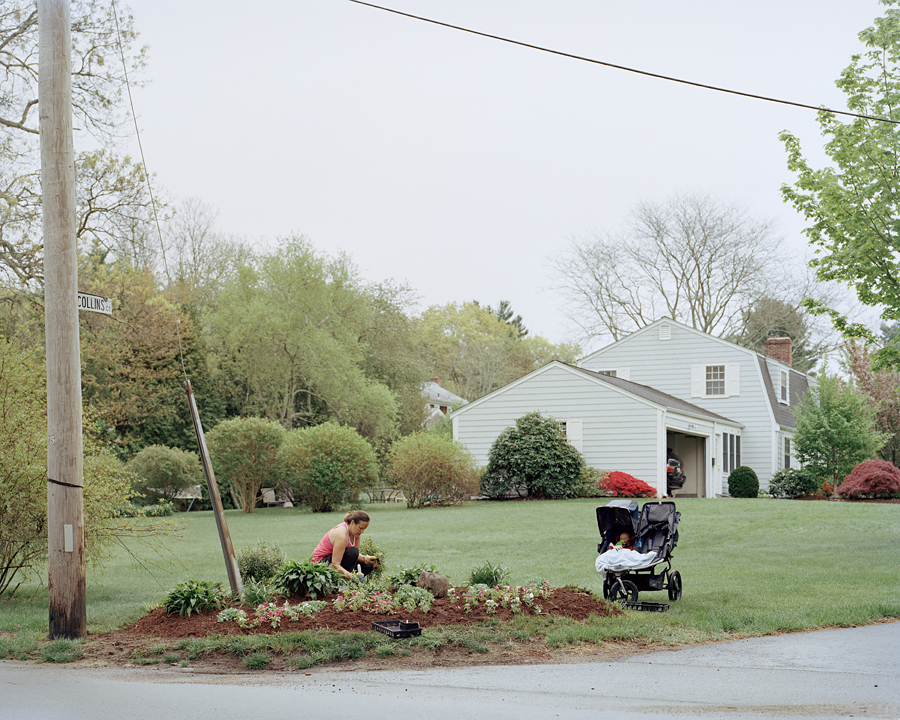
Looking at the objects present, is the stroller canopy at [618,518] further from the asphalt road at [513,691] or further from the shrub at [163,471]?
the shrub at [163,471]

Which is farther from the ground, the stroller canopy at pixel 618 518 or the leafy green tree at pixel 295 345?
the leafy green tree at pixel 295 345

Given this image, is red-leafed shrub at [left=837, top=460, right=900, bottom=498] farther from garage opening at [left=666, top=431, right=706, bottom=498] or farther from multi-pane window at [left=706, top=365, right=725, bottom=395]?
multi-pane window at [left=706, top=365, right=725, bottom=395]

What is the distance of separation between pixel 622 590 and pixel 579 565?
155 inches

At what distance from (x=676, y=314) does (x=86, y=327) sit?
29514mm

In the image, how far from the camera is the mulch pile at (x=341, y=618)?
27.5 feet

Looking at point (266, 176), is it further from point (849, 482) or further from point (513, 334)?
point (513, 334)

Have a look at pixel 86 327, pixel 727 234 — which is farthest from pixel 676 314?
pixel 86 327

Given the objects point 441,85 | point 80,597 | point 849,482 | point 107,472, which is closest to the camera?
point 80,597

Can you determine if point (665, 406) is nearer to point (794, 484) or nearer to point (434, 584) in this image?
point (794, 484)

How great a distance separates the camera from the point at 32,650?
26.9 ft

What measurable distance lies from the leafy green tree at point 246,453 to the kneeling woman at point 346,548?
58.7ft

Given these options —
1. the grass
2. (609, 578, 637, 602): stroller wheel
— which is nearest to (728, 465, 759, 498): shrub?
the grass

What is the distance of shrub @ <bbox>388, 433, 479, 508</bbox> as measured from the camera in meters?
26.3

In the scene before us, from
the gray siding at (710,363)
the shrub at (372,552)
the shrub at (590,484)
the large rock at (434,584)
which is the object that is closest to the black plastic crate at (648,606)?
the large rock at (434,584)
